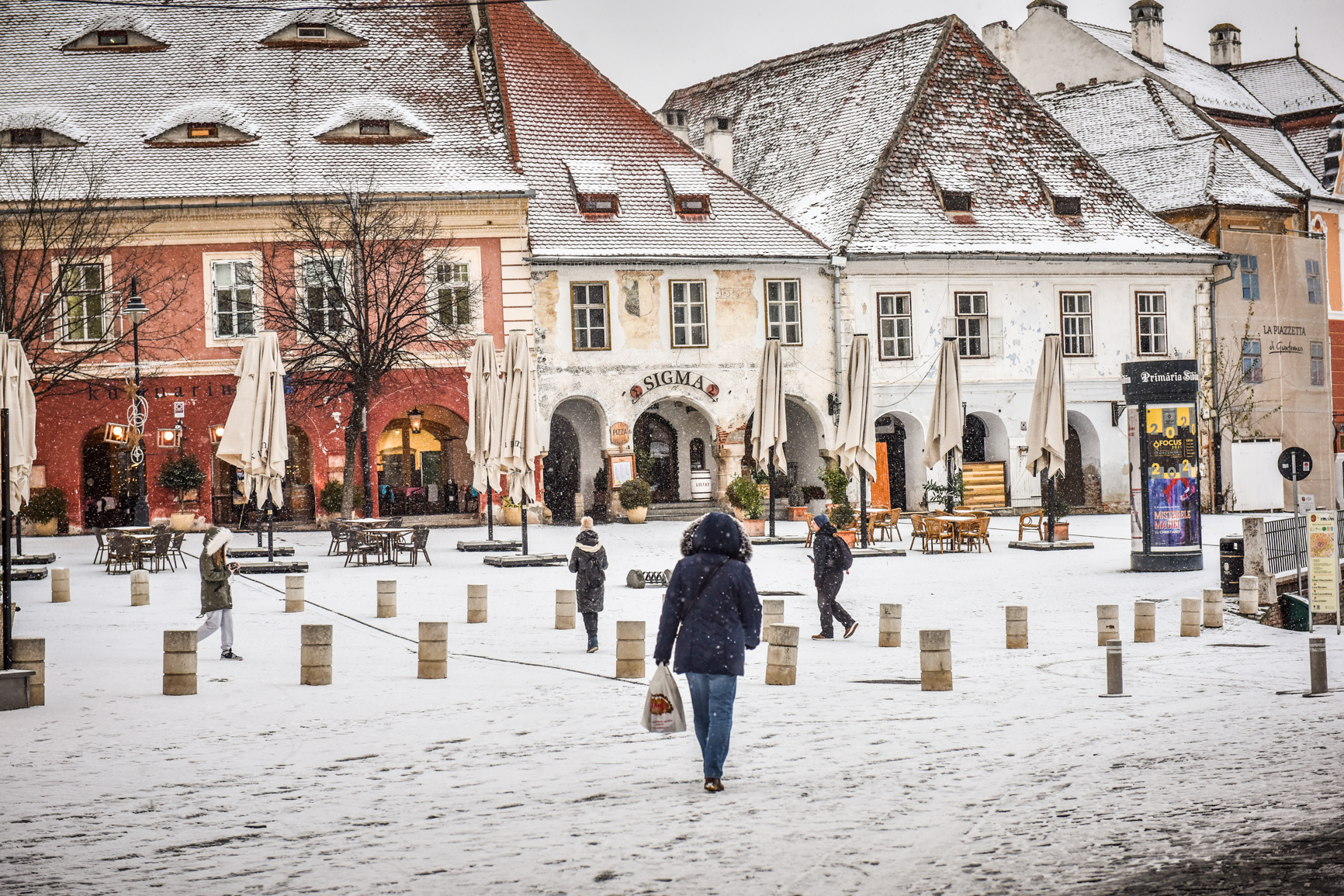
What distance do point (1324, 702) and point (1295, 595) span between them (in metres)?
11.1

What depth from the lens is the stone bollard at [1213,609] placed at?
17500 mm

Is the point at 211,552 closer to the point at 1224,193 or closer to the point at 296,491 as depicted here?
the point at 296,491

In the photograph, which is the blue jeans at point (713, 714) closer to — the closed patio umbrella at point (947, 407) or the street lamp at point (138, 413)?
the closed patio umbrella at point (947, 407)

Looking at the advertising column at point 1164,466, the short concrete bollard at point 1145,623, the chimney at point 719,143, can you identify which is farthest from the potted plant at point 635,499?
the short concrete bollard at point 1145,623

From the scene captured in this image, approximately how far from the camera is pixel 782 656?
522 inches

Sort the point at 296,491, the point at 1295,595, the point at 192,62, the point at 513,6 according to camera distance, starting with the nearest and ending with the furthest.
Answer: the point at 1295,595 < the point at 296,491 < the point at 192,62 < the point at 513,6

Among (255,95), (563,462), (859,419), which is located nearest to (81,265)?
(255,95)

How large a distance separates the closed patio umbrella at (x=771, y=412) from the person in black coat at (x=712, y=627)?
19.3 m

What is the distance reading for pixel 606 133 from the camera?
38219mm

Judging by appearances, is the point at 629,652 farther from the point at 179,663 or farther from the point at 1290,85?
the point at 1290,85

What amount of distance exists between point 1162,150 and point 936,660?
113 feet

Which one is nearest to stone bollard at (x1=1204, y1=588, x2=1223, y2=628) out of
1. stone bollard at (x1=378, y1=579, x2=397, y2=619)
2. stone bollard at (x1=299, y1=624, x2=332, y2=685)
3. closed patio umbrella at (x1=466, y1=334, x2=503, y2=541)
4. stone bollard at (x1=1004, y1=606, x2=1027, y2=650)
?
stone bollard at (x1=1004, y1=606, x2=1027, y2=650)

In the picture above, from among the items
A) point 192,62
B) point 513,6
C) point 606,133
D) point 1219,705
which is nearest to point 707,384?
point 606,133

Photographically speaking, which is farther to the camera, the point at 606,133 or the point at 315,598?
the point at 606,133
